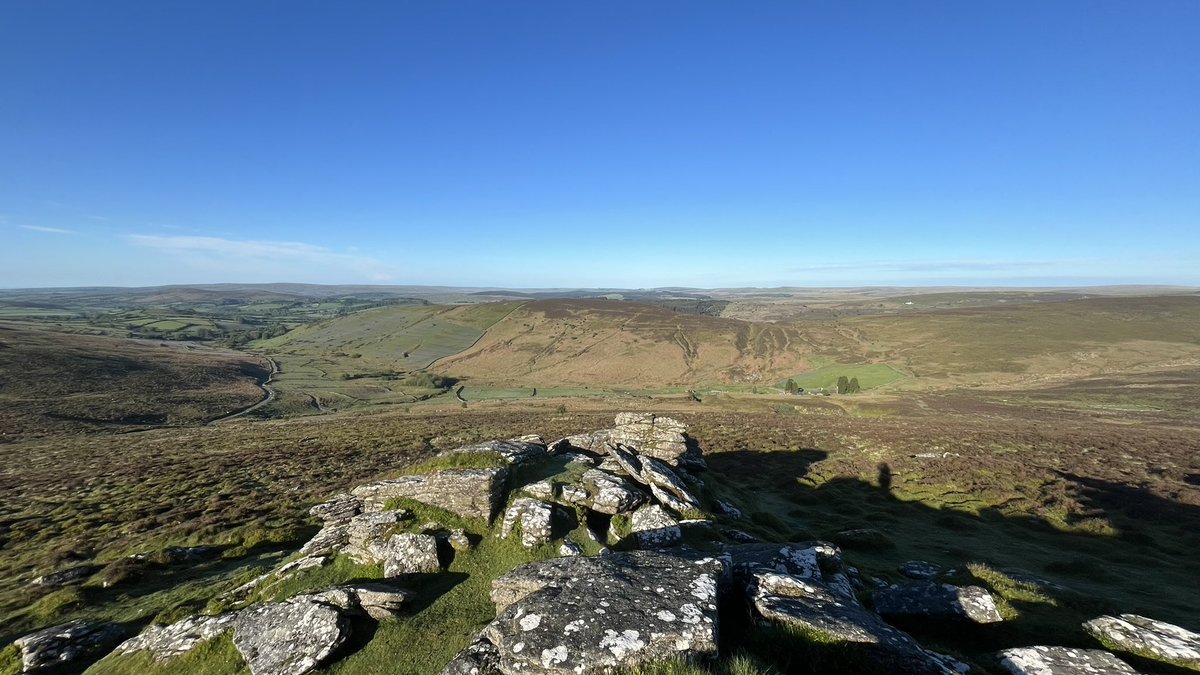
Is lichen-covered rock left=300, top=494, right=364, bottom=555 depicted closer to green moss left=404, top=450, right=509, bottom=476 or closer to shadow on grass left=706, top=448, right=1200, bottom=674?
green moss left=404, top=450, right=509, bottom=476

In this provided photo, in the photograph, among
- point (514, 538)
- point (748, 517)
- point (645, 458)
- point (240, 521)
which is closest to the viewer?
point (514, 538)

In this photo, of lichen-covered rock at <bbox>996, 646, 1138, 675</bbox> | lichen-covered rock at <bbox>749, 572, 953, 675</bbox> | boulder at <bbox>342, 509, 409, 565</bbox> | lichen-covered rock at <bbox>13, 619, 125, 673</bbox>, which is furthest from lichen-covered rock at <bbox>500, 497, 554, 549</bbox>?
lichen-covered rock at <bbox>996, 646, 1138, 675</bbox>

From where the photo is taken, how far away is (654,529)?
1423 centimetres

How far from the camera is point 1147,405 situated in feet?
217

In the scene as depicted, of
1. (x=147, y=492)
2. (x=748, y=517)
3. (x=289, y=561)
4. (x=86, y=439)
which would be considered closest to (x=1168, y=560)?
(x=748, y=517)

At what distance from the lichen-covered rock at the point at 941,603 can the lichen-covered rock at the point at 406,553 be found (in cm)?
1179

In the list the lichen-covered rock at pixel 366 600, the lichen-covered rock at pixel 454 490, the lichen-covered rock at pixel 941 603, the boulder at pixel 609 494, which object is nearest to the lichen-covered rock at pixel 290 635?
the lichen-covered rock at pixel 366 600

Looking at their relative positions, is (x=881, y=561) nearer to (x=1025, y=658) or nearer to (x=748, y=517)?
(x=748, y=517)

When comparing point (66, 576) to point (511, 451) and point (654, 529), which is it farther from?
point (654, 529)

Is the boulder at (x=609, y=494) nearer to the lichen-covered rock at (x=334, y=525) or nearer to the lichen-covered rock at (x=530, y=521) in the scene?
the lichen-covered rock at (x=530, y=521)

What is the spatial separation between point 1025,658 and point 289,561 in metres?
18.7

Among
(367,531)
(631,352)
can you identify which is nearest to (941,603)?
(367,531)

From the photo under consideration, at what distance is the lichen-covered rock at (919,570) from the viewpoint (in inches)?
634

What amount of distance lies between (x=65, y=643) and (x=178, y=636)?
11.3ft
